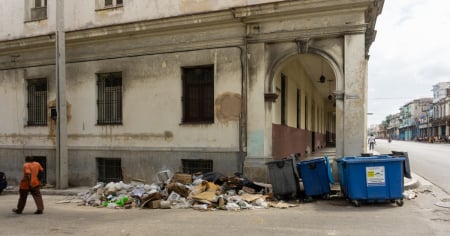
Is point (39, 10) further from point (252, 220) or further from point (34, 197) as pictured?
point (252, 220)

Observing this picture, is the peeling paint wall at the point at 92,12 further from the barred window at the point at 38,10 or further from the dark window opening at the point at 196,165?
the dark window opening at the point at 196,165

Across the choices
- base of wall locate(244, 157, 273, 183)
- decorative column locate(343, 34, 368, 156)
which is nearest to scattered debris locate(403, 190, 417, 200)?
decorative column locate(343, 34, 368, 156)

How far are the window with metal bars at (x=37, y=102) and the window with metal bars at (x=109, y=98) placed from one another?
8.47 feet

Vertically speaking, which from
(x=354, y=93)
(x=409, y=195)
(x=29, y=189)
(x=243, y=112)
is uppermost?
(x=354, y=93)

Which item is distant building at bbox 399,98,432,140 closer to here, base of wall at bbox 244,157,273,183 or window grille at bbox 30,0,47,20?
base of wall at bbox 244,157,273,183

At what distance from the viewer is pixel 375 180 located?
9.09 meters

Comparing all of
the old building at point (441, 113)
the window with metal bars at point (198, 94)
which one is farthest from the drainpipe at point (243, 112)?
the old building at point (441, 113)

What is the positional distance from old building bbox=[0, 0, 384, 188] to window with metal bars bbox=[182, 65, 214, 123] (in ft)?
0.11

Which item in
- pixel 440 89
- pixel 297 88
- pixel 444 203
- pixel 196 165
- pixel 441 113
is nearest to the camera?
pixel 444 203

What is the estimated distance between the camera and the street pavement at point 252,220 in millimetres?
7137

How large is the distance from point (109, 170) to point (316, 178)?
306 inches

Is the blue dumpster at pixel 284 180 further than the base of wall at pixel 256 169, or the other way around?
the base of wall at pixel 256 169

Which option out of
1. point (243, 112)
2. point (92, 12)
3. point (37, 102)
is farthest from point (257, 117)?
point (37, 102)

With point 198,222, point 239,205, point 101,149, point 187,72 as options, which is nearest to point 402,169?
point 239,205
